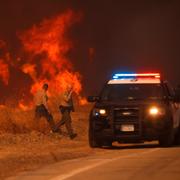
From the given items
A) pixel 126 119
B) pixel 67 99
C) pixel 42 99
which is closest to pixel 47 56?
pixel 42 99

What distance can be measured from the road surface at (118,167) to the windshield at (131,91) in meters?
2.46

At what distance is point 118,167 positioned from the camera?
15406 millimetres

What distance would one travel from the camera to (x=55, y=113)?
32469mm

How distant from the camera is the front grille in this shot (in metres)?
20.0

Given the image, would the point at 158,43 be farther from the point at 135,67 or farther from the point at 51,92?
the point at 51,92

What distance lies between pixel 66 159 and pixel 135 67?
27825 millimetres

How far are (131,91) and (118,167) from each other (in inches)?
244

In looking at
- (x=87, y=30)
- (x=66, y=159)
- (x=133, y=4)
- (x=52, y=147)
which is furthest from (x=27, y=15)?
(x=66, y=159)

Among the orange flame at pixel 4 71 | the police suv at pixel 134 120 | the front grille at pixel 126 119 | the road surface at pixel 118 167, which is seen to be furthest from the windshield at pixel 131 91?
the orange flame at pixel 4 71

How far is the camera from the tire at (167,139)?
2006 centimetres

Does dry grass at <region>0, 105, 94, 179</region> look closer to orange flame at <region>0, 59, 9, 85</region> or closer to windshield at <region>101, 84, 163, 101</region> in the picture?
windshield at <region>101, 84, 163, 101</region>

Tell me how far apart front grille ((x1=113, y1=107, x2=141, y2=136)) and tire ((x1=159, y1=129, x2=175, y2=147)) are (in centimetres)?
70

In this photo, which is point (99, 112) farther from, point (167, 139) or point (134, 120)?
point (167, 139)

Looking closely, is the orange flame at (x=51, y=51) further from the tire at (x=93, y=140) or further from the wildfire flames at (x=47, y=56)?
the tire at (x=93, y=140)
